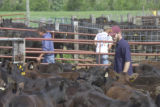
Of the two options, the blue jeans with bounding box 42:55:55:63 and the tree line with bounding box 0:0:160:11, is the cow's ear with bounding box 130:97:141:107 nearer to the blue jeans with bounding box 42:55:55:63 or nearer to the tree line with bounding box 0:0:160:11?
the blue jeans with bounding box 42:55:55:63

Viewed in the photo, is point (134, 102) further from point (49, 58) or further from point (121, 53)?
point (49, 58)

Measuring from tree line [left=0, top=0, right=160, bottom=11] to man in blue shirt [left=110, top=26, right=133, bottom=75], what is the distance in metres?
64.3

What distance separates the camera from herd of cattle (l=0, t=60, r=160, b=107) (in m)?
6.21

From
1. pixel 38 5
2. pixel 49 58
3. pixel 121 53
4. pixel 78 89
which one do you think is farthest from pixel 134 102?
pixel 38 5

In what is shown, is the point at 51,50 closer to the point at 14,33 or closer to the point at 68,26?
the point at 14,33

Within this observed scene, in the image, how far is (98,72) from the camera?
9.31 meters

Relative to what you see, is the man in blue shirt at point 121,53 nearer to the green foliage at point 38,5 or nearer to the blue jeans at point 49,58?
the blue jeans at point 49,58

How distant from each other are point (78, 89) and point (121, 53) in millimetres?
1765

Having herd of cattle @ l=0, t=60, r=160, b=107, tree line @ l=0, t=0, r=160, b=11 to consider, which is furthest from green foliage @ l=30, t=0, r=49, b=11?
herd of cattle @ l=0, t=60, r=160, b=107

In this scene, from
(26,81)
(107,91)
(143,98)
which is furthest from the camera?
(26,81)

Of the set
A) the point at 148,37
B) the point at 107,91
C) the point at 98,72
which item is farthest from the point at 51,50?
the point at 148,37

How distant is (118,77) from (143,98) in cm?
238

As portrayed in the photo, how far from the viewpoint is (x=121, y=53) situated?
27.1 feet

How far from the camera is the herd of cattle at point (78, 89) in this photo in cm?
621
